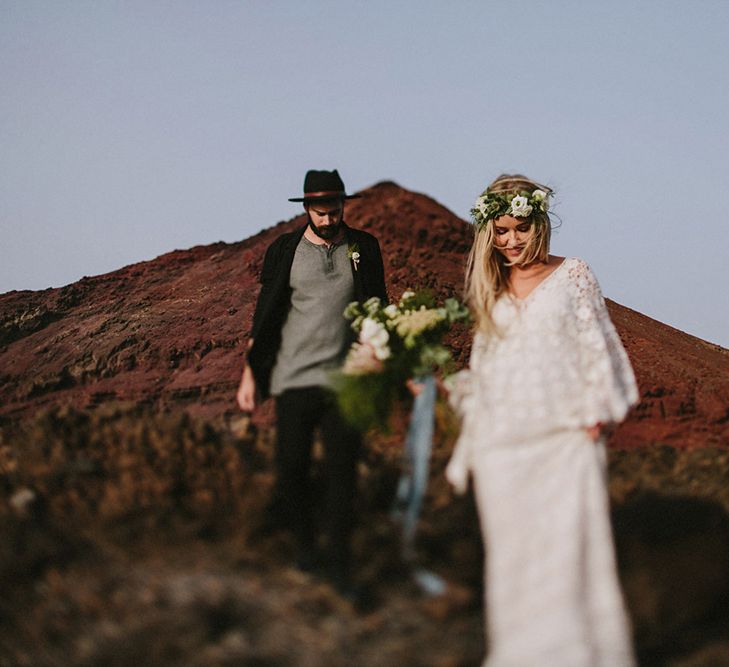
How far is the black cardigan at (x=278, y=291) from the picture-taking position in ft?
14.0

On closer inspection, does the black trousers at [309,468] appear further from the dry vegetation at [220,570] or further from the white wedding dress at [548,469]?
the white wedding dress at [548,469]

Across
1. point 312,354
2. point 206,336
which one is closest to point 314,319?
point 312,354

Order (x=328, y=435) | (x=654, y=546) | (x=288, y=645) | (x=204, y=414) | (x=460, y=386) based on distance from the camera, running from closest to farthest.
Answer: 1. (x=288, y=645)
2. (x=328, y=435)
3. (x=460, y=386)
4. (x=654, y=546)
5. (x=204, y=414)

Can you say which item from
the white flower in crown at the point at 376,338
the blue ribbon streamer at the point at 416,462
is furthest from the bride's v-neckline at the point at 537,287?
the white flower in crown at the point at 376,338

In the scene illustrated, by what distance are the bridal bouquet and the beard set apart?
37 centimetres

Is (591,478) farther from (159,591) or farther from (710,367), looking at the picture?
(710,367)

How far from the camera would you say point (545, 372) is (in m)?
4.03

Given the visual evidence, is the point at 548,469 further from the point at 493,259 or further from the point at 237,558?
the point at 237,558

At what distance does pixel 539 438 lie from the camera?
3955 mm

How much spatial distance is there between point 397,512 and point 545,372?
0.96 metres

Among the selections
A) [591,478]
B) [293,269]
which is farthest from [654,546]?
[293,269]

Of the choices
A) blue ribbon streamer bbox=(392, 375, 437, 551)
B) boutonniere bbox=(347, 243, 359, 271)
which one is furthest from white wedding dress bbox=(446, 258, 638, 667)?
boutonniere bbox=(347, 243, 359, 271)

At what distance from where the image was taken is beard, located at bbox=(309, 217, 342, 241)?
14.0ft

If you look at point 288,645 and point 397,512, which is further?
point 397,512
